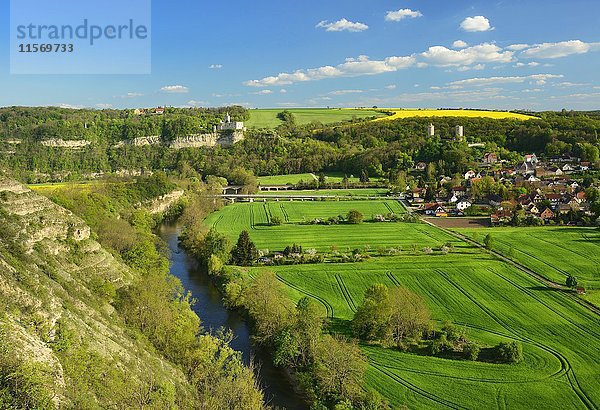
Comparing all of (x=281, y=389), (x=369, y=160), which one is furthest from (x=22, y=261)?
(x=369, y=160)

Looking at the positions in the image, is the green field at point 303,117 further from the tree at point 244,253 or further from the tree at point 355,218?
the tree at point 244,253

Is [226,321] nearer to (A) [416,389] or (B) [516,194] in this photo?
(A) [416,389]

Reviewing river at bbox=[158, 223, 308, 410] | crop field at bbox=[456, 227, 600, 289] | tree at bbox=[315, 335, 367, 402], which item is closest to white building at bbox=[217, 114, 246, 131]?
river at bbox=[158, 223, 308, 410]

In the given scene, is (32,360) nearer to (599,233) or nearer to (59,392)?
(59,392)

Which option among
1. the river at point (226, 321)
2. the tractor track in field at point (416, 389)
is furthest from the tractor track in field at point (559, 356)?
the river at point (226, 321)

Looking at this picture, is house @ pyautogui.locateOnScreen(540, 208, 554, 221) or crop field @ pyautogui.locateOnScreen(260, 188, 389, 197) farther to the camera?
crop field @ pyautogui.locateOnScreen(260, 188, 389, 197)

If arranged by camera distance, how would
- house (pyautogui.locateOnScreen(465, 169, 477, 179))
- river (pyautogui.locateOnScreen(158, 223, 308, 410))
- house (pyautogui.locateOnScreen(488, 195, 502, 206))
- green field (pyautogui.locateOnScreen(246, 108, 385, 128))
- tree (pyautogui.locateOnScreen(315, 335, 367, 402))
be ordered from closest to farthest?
tree (pyautogui.locateOnScreen(315, 335, 367, 402)), river (pyautogui.locateOnScreen(158, 223, 308, 410)), house (pyautogui.locateOnScreen(488, 195, 502, 206)), house (pyautogui.locateOnScreen(465, 169, 477, 179)), green field (pyautogui.locateOnScreen(246, 108, 385, 128))

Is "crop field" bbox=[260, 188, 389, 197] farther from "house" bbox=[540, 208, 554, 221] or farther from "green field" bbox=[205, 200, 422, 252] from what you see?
"house" bbox=[540, 208, 554, 221]
